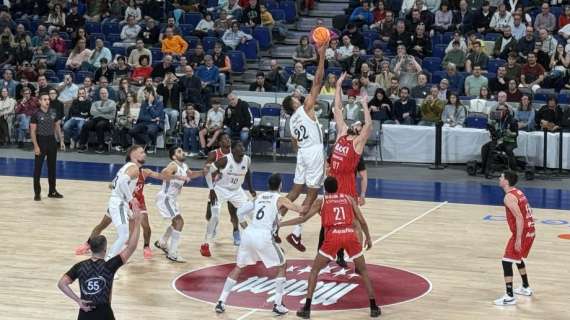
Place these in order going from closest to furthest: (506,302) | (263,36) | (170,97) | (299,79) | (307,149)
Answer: (506,302) → (307,149) → (299,79) → (170,97) → (263,36)

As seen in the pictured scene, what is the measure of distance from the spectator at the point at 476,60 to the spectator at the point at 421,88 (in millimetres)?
1075

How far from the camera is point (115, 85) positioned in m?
26.7

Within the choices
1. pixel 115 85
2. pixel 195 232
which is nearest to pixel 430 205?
pixel 195 232

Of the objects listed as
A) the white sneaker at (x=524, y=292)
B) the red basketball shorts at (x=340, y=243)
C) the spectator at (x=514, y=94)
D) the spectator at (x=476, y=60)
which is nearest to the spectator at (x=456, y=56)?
the spectator at (x=476, y=60)

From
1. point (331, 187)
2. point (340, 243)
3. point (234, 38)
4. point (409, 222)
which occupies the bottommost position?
point (409, 222)

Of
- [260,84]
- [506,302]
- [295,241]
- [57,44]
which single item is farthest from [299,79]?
[506,302]

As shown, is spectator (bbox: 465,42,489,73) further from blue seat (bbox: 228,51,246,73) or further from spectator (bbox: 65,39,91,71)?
spectator (bbox: 65,39,91,71)

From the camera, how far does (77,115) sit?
84.6 ft

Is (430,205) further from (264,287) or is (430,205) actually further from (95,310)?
(95,310)

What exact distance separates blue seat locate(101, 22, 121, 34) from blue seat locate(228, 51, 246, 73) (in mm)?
4052

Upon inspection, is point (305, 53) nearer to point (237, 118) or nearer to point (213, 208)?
point (237, 118)

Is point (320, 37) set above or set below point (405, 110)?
above

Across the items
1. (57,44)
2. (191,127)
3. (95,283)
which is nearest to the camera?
(95,283)

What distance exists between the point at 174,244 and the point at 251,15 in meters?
14.4
